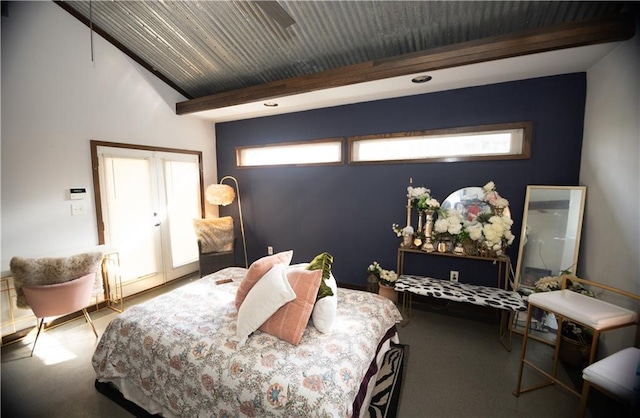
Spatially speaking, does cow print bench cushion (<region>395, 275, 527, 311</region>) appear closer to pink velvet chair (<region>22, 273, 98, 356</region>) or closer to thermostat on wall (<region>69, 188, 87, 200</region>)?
pink velvet chair (<region>22, 273, 98, 356</region>)

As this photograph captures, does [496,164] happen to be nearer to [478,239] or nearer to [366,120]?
[478,239]

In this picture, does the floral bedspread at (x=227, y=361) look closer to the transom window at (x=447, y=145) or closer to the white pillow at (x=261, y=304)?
the white pillow at (x=261, y=304)

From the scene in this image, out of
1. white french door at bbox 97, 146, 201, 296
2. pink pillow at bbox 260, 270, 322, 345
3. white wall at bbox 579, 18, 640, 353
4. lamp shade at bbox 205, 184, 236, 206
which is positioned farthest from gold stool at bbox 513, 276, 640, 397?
white french door at bbox 97, 146, 201, 296

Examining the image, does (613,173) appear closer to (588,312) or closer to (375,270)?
(588,312)

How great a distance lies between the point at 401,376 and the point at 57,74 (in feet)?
14.2

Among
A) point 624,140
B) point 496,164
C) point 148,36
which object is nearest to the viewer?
point 624,140

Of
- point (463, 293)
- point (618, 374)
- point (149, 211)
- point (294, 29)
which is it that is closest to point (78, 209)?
point (149, 211)

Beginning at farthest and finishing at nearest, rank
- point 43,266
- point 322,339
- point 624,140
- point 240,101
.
Answer: point 240,101
point 43,266
point 624,140
point 322,339

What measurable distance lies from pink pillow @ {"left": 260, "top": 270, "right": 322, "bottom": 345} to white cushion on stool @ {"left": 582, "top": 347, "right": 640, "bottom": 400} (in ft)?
4.75

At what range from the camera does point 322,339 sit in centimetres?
151

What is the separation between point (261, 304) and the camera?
1.54 m

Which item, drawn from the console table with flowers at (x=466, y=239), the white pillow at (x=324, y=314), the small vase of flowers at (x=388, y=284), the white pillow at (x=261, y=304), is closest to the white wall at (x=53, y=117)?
the white pillow at (x=261, y=304)

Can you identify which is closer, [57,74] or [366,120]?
[57,74]

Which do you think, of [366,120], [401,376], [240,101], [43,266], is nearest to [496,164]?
[366,120]
